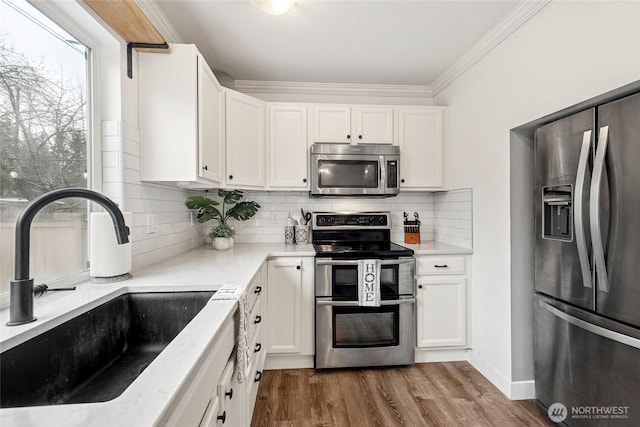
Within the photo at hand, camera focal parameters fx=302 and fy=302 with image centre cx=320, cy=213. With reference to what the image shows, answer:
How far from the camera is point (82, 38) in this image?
1462mm

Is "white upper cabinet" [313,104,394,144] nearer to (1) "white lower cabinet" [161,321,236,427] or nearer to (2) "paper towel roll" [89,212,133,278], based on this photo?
(2) "paper towel roll" [89,212,133,278]

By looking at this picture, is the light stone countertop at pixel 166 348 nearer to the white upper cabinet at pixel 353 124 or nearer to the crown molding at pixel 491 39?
the white upper cabinet at pixel 353 124

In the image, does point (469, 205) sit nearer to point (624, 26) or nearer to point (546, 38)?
point (546, 38)

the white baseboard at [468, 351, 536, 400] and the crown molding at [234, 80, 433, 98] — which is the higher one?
the crown molding at [234, 80, 433, 98]

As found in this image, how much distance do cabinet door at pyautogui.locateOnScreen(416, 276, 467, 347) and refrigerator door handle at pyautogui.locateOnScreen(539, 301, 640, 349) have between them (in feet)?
2.28

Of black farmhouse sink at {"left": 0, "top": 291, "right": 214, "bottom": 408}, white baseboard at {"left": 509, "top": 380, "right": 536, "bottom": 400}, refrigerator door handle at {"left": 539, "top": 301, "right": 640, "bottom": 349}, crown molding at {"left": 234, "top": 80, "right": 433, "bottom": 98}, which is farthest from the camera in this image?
crown molding at {"left": 234, "top": 80, "right": 433, "bottom": 98}

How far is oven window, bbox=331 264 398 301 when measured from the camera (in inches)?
90.8

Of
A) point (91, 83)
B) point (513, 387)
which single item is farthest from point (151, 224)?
point (513, 387)

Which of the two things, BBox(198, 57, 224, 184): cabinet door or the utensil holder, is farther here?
the utensil holder

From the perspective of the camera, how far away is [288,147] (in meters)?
2.65

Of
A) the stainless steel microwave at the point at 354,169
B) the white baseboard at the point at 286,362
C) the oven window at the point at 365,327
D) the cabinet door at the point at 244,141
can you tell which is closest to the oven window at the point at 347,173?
the stainless steel microwave at the point at 354,169

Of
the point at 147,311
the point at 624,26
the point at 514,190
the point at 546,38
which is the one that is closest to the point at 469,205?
the point at 514,190

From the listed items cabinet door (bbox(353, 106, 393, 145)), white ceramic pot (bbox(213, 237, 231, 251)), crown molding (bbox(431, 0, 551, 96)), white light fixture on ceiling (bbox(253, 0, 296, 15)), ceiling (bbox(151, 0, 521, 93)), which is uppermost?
ceiling (bbox(151, 0, 521, 93))

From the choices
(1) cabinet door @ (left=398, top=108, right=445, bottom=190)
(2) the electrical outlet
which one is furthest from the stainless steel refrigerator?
(2) the electrical outlet
